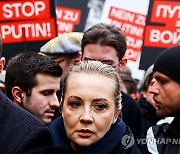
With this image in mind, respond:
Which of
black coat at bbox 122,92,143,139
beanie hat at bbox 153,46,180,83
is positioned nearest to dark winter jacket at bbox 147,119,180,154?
beanie hat at bbox 153,46,180,83

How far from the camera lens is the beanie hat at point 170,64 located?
3012mm

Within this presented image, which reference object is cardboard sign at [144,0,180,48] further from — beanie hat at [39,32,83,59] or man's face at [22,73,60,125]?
man's face at [22,73,60,125]

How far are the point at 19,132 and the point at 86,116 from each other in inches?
11.3

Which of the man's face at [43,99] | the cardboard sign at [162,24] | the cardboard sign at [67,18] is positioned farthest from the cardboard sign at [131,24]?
the man's face at [43,99]

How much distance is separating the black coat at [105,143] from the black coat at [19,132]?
0.19 ft

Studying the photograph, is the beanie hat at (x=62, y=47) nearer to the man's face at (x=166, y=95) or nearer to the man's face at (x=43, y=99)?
the man's face at (x=43, y=99)

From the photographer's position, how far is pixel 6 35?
506 centimetres

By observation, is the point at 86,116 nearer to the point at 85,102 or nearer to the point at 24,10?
the point at 85,102

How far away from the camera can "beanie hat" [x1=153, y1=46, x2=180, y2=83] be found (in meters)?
3.01

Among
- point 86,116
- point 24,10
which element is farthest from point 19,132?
point 24,10

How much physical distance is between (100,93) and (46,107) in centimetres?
96

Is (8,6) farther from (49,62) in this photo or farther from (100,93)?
(100,93)

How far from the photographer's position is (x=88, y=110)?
7.42ft

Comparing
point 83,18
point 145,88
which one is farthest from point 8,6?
point 83,18
